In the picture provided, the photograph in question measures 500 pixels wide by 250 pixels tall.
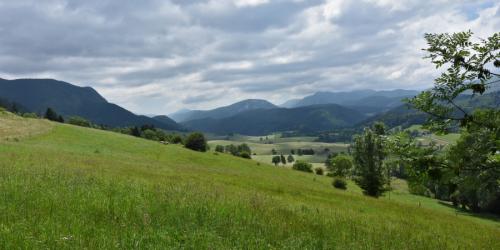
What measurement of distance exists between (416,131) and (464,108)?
1.14m

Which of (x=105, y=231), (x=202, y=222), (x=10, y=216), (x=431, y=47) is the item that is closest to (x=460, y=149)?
(x=431, y=47)

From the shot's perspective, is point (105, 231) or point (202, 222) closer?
point (105, 231)

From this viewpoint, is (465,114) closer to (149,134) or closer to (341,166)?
(341,166)

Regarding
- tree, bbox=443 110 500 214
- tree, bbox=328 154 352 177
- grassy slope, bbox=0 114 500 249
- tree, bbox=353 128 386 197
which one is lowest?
tree, bbox=328 154 352 177

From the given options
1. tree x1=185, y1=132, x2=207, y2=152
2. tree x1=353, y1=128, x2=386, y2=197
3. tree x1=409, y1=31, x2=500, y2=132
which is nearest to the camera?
tree x1=409, y1=31, x2=500, y2=132

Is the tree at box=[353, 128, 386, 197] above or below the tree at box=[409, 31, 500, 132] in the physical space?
below

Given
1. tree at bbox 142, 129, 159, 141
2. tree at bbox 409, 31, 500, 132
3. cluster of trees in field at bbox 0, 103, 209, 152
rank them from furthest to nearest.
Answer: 1. tree at bbox 142, 129, 159, 141
2. cluster of trees in field at bbox 0, 103, 209, 152
3. tree at bbox 409, 31, 500, 132

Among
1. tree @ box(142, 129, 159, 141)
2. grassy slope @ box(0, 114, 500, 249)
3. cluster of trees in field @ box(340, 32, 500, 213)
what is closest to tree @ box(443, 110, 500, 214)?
cluster of trees in field @ box(340, 32, 500, 213)

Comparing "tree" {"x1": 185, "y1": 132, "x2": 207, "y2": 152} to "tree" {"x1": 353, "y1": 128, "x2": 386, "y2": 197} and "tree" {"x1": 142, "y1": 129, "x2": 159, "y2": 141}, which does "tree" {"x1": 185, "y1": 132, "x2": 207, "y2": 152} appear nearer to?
"tree" {"x1": 142, "y1": 129, "x2": 159, "y2": 141}

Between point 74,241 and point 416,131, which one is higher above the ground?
point 416,131

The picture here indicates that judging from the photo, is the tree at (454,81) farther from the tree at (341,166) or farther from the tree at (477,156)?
the tree at (341,166)

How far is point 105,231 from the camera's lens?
7.99 metres

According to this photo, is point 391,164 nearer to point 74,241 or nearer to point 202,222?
point 202,222

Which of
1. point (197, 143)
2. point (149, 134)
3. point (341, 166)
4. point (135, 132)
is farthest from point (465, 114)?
point (135, 132)
